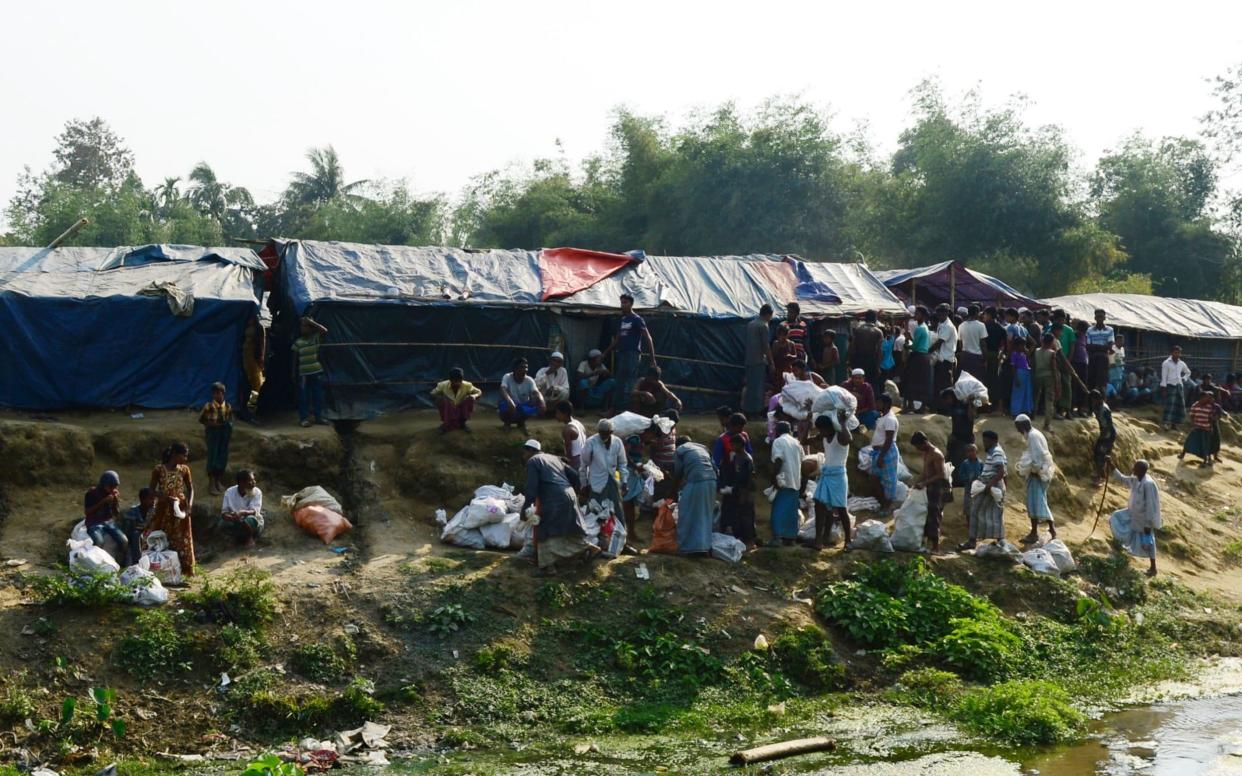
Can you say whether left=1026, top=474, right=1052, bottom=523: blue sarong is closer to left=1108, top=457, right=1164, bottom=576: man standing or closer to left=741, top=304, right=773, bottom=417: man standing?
left=1108, top=457, right=1164, bottom=576: man standing

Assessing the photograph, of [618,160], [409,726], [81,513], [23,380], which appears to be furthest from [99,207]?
[409,726]

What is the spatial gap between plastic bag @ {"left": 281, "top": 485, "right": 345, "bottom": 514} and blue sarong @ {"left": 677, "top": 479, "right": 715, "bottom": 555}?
3708 mm

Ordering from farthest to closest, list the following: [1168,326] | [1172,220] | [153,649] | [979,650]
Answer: [1172,220] < [1168,326] < [979,650] < [153,649]

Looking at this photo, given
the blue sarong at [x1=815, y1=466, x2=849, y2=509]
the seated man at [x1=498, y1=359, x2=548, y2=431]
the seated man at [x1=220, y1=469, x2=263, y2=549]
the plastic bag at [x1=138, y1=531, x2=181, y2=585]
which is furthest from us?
the seated man at [x1=498, y1=359, x2=548, y2=431]

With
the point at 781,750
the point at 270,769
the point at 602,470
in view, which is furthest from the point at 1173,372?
the point at 270,769

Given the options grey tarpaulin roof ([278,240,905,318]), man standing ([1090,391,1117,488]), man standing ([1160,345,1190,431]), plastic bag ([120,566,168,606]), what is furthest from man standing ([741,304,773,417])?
man standing ([1160,345,1190,431])

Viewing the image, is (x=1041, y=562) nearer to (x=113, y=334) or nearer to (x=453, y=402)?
(x=453, y=402)

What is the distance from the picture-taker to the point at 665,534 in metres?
13.1

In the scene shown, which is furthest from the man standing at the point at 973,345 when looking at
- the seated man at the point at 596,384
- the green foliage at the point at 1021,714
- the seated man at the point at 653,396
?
the green foliage at the point at 1021,714

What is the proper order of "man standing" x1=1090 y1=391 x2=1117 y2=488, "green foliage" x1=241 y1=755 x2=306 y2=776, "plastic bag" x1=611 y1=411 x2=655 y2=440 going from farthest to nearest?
"man standing" x1=1090 y1=391 x2=1117 y2=488, "plastic bag" x1=611 y1=411 x2=655 y2=440, "green foliage" x1=241 y1=755 x2=306 y2=776

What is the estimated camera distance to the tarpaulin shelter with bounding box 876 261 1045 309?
70.1 ft

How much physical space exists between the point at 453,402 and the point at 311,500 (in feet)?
7.44

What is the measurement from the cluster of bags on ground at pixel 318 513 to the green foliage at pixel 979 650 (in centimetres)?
628

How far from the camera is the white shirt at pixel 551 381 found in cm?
1580
